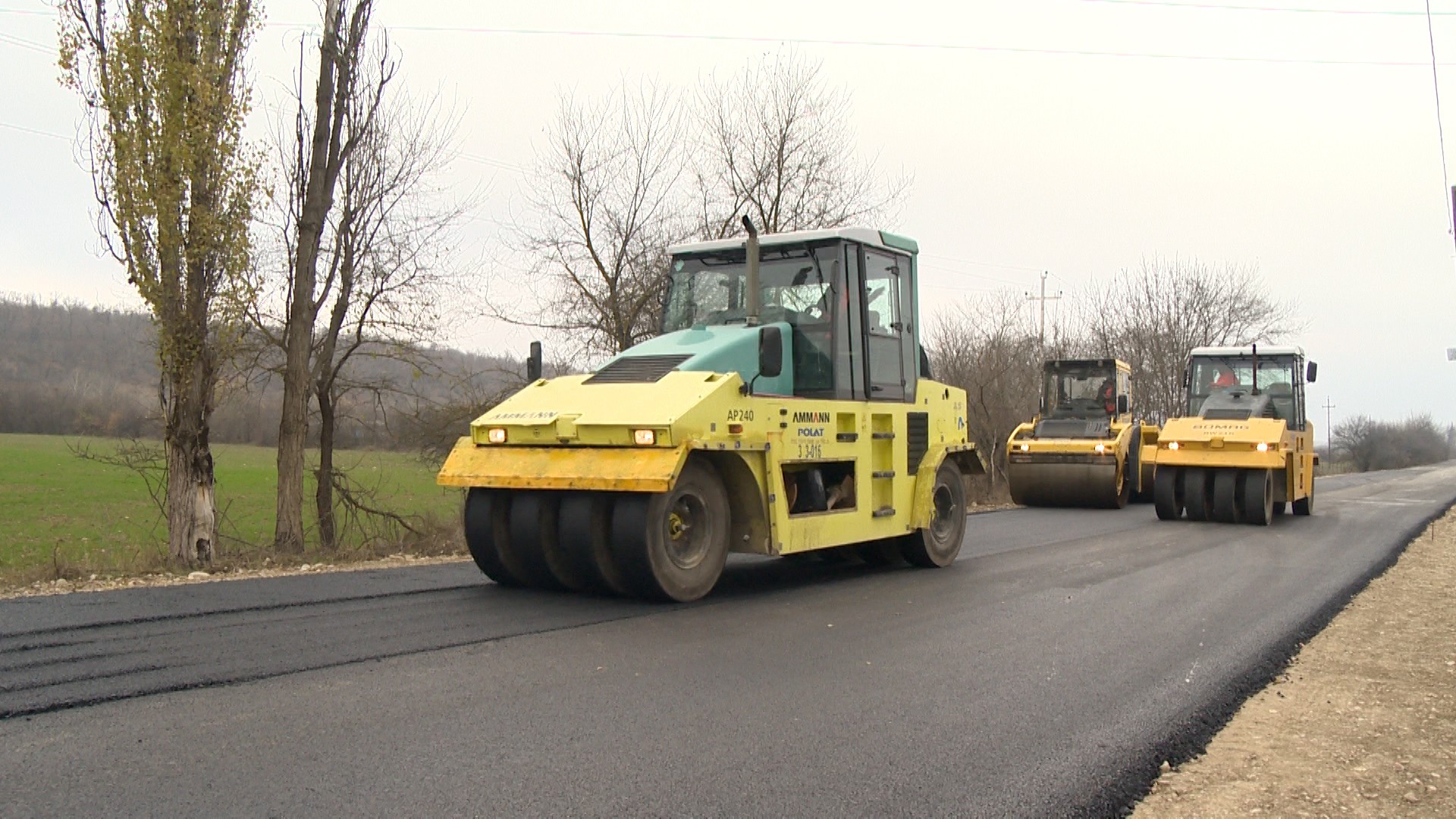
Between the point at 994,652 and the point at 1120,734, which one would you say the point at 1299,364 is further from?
the point at 1120,734

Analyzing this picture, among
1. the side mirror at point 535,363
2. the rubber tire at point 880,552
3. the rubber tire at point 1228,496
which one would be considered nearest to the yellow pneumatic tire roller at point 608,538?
the side mirror at point 535,363

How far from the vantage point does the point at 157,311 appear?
11.4 m

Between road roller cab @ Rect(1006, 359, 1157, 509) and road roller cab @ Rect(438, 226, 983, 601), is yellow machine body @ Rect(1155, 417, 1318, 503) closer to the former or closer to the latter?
road roller cab @ Rect(1006, 359, 1157, 509)

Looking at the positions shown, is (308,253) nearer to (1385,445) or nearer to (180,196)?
(180,196)

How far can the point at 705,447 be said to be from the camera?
23.5 feet

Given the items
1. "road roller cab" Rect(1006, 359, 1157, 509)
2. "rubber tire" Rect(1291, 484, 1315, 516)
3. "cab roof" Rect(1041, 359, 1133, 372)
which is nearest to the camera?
"rubber tire" Rect(1291, 484, 1315, 516)

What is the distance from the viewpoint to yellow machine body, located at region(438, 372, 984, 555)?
278 inches

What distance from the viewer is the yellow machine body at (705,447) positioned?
7066 mm

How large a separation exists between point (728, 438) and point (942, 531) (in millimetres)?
3518

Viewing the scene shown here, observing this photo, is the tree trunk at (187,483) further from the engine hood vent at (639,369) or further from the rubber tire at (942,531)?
the rubber tire at (942,531)

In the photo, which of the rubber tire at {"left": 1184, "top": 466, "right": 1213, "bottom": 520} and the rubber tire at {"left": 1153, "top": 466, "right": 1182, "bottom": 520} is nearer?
the rubber tire at {"left": 1184, "top": 466, "right": 1213, "bottom": 520}

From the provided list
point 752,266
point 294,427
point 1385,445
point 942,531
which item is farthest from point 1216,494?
point 1385,445

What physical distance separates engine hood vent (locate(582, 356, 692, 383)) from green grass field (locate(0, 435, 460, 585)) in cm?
410

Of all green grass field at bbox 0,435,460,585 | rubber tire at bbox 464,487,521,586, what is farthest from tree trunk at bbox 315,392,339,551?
rubber tire at bbox 464,487,521,586
